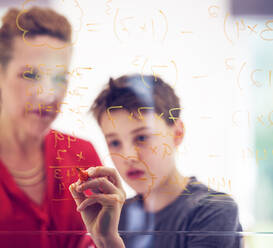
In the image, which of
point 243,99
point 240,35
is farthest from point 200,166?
point 240,35

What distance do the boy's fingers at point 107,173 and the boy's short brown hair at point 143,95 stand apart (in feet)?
0.77

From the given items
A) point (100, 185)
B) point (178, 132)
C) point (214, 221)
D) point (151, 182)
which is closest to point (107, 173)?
point (100, 185)

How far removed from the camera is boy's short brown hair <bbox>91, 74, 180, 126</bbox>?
1.17 metres

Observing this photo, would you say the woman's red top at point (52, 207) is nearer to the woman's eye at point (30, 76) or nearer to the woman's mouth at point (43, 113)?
the woman's mouth at point (43, 113)

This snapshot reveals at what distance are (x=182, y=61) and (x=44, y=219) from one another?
80 cm

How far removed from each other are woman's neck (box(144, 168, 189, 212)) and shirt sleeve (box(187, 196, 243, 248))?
96 millimetres

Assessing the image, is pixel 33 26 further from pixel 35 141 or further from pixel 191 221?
pixel 191 221

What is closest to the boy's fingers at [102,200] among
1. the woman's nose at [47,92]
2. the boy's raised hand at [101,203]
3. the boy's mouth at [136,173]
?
the boy's raised hand at [101,203]

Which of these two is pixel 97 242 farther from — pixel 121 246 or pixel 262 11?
pixel 262 11

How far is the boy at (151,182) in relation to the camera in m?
1.17

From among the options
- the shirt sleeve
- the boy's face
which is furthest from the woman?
the shirt sleeve

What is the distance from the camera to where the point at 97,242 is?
1210 mm

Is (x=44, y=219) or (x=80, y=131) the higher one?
(x=80, y=131)

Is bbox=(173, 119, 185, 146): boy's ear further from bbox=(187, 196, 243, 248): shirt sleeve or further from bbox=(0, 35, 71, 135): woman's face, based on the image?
bbox=(0, 35, 71, 135): woman's face
